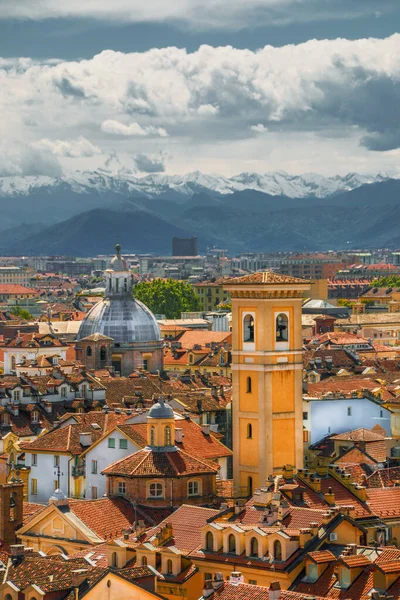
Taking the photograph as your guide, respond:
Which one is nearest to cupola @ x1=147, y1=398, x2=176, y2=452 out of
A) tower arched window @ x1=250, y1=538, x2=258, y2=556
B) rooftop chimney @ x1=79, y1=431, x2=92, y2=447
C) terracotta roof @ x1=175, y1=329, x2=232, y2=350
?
rooftop chimney @ x1=79, y1=431, x2=92, y2=447

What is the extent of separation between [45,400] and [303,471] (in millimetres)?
29135

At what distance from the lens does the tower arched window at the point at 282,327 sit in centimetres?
5372

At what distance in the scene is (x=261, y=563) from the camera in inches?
1554

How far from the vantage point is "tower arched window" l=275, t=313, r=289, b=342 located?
53719 mm

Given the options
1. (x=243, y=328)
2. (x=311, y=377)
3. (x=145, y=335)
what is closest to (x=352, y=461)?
(x=243, y=328)

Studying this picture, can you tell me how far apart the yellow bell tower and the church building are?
49803 mm

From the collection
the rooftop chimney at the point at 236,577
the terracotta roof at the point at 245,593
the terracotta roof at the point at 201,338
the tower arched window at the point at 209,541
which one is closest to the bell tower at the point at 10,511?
the tower arched window at the point at 209,541

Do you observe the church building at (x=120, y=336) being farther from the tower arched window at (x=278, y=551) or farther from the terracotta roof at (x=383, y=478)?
the tower arched window at (x=278, y=551)

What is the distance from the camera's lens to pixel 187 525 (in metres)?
44.6

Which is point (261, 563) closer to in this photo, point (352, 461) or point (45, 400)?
point (352, 461)

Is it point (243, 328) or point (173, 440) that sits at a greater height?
point (243, 328)

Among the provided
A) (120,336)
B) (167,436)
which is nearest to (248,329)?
(167,436)

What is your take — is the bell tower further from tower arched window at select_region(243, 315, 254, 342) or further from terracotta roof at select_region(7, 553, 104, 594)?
tower arched window at select_region(243, 315, 254, 342)

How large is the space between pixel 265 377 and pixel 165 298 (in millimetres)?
133201
